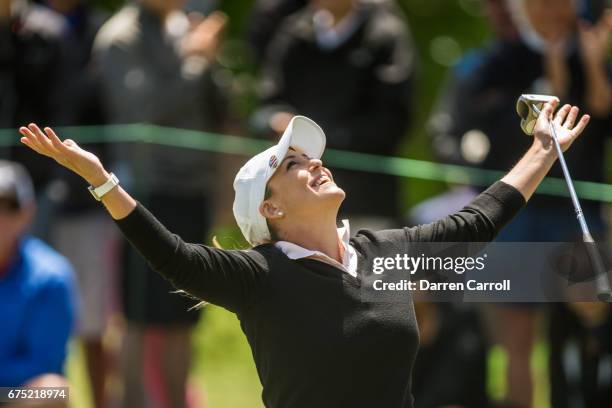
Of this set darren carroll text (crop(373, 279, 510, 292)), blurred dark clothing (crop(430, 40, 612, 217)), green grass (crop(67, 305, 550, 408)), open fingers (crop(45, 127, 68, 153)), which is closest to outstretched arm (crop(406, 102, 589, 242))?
darren carroll text (crop(373, 279, 510, 292))

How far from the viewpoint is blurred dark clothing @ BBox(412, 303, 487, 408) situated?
5.95 metres

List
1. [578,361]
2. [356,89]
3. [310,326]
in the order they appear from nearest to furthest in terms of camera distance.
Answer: [310,326], [578,361], [356,89]

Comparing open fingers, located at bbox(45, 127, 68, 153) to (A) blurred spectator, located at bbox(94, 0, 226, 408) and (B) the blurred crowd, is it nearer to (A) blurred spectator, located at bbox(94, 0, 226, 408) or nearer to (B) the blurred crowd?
(B) the blurred crowd

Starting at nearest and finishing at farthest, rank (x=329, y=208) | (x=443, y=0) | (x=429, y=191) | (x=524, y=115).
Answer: (x=329, y=208) < (x=524, y=115) < (x=429, y=191) < (x=443, y=0)

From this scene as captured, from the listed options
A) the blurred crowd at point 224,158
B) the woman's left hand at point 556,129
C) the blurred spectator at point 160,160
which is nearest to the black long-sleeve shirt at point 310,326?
the woman's left hand at point 556,129

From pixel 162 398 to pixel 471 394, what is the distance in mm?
1436

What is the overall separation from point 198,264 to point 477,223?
0.85 metres

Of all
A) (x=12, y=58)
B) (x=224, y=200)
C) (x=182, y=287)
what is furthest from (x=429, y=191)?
(x=182, y=287)

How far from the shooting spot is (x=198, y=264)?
3559mm

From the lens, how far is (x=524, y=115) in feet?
13.4

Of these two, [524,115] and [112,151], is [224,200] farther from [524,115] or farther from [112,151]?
[524,115]

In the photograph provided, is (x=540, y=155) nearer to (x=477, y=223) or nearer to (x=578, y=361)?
(x=477, y=223)

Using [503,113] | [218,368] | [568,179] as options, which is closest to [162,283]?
[503,113]

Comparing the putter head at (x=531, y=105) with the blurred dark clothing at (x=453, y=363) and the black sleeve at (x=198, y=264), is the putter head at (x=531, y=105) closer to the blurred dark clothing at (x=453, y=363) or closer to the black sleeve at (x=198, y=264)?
the black sleeve at (x=198, y=264)
